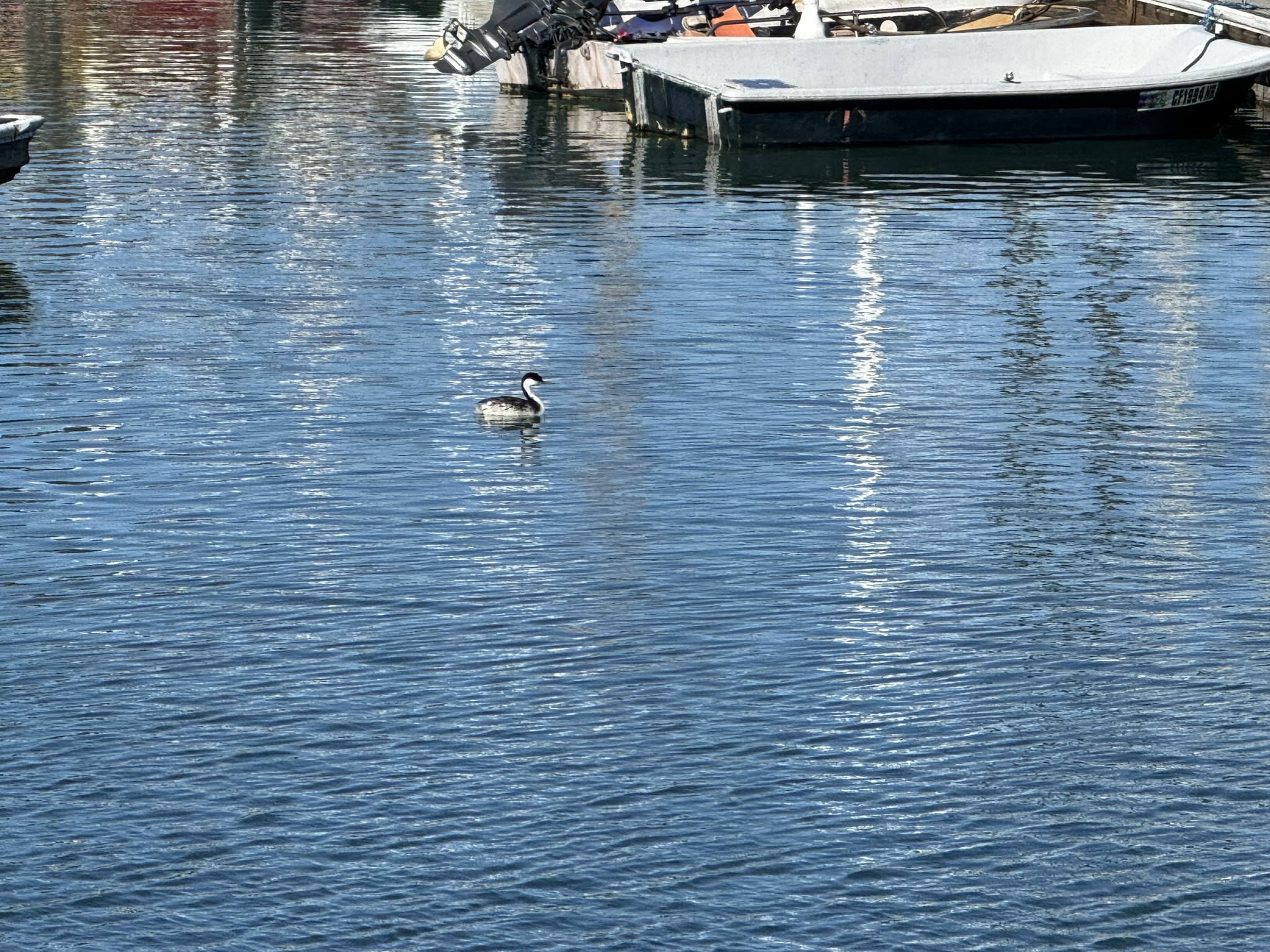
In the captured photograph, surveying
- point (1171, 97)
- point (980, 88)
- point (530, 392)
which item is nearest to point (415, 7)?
point (980, 88)

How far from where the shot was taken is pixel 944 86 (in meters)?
36.1

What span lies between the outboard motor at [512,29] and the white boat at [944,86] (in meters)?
2.96

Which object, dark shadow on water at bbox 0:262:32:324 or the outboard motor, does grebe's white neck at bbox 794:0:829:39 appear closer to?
the outboard motor

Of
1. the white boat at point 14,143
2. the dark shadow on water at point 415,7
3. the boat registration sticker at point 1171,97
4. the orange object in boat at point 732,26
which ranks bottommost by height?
the white boat at point 14,143

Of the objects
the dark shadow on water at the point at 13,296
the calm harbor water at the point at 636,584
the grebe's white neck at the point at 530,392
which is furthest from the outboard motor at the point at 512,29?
the grebe's white neck at the point at 530,392

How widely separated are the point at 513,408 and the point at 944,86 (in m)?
19.7

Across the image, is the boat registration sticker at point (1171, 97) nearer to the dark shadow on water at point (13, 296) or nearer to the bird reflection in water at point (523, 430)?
the dark shadow on water at point (13, 296)

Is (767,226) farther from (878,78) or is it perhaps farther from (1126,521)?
(1126,521)

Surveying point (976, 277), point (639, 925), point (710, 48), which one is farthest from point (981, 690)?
point (710, 48)

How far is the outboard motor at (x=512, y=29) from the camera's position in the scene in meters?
42.3

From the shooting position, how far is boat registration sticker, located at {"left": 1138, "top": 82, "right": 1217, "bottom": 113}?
1433 inches

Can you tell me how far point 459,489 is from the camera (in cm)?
1659

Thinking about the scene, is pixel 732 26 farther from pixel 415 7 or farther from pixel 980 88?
pixel 415 7

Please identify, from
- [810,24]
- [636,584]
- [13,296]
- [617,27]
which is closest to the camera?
[636,584]
